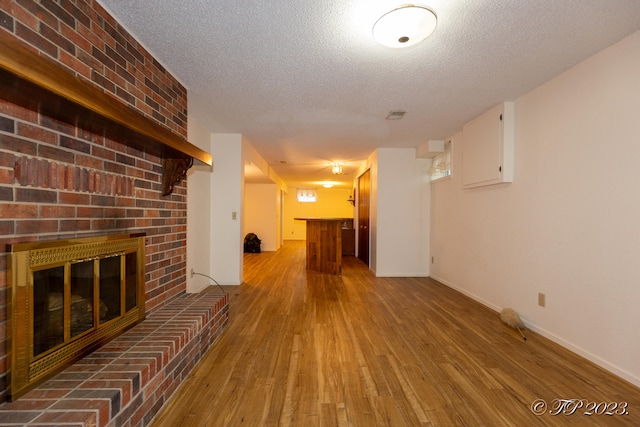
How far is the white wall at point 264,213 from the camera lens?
8094 mm

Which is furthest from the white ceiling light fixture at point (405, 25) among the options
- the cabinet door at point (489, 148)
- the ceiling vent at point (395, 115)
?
the cabinet door at point (489, 148)

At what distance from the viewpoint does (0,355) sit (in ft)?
3.54

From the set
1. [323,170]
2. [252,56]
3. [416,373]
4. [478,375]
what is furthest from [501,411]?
[323,170]

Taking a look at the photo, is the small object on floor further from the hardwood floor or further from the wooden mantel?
the wooden mantel

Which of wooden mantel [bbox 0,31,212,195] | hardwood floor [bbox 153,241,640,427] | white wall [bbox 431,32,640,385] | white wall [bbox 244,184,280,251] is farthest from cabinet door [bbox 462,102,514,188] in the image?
white wall [bbox 244,184,280,251]

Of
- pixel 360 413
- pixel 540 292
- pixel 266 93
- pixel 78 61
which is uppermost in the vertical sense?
pixel 266 93

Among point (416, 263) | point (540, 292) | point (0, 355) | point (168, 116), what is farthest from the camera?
point (416, 263)

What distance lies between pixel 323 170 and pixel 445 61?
4.95m

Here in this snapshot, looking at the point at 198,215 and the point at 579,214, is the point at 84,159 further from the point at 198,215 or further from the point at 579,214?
the point at 579,214

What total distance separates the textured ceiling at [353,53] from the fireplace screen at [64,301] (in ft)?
4.49

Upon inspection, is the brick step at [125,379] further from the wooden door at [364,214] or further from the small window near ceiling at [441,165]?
the wooden door at [364,214]

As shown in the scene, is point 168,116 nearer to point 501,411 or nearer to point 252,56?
point 252,56

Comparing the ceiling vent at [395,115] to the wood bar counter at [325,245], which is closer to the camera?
the ceiling vent at [395,115]

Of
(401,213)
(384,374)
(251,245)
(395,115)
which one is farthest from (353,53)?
(251,245)
